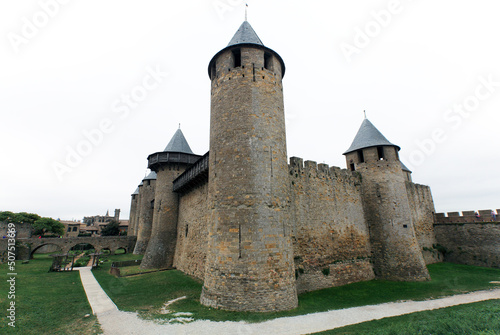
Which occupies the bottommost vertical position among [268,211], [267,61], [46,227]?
[268,211]

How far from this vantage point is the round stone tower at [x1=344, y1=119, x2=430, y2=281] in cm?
1437

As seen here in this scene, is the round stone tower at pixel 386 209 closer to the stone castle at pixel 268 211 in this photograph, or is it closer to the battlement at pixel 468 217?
the stone castle at pixel 268 211

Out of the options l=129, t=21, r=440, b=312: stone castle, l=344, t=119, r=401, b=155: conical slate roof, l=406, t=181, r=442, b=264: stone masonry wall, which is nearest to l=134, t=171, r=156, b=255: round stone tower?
l=129, t=21, r=440, b=312: stone castle

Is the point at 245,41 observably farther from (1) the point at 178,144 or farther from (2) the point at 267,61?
(1) the point at 178,144

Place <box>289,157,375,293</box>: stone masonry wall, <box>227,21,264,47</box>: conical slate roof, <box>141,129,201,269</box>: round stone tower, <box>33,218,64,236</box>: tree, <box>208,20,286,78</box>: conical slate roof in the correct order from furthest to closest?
<box>33,218,64,236</box>: tree, <box>141,129,201,269</box>: round stone tower, <box>289,157,375,293</box>: stone masonry wall, <box>227,21,264,47</box>: conical slate roof, <box>208,20,286,78</box>: conical slate roof

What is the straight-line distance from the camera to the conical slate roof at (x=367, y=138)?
16781 mm

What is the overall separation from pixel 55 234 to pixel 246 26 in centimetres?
4943

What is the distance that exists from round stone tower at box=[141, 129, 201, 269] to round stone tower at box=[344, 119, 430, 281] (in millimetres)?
15048

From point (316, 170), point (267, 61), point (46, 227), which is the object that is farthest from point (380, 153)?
point (46, 227)

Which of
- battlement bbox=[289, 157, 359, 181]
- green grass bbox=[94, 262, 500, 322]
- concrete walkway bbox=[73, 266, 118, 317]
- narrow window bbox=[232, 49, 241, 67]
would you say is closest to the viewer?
green grass bbox=[94, 262, 500, 322]

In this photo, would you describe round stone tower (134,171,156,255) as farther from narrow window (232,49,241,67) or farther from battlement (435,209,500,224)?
battlement (435,209,500,224)

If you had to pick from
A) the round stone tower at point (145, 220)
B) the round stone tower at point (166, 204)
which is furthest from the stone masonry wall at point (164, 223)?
the round stone tower at point (145, 220)

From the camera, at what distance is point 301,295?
11.1 metres

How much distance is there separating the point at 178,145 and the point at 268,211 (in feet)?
51.7
